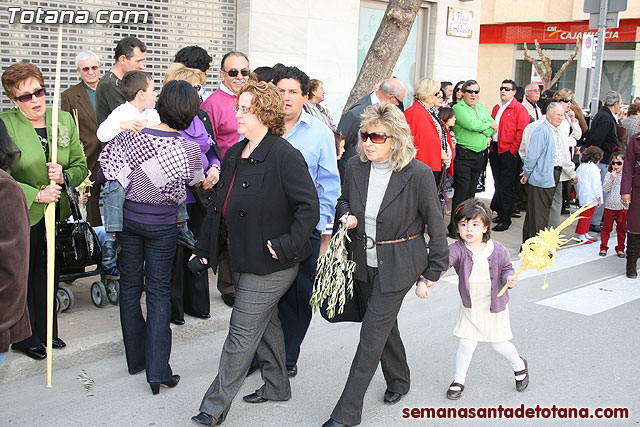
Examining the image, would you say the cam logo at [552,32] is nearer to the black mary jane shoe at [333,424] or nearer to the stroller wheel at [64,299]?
the stroller wheel at [64,299]

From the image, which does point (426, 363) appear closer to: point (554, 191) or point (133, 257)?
point (133, 257)

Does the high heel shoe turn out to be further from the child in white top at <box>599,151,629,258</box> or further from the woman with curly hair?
the child in white top at <box>599,151,629,258</box>

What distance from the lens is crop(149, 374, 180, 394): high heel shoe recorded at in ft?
14.8

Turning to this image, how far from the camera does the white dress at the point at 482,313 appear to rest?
459 cm

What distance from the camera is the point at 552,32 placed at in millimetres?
27781

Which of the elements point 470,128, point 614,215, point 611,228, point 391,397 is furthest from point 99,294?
point 614,215

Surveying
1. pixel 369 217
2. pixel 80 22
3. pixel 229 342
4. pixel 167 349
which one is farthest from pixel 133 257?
pixel 80 22

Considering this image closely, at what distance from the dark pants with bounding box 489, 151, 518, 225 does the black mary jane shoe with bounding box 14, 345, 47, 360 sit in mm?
7504

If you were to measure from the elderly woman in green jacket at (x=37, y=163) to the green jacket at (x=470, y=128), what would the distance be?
19.7 feet

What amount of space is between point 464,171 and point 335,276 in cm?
594

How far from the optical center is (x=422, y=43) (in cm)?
1330

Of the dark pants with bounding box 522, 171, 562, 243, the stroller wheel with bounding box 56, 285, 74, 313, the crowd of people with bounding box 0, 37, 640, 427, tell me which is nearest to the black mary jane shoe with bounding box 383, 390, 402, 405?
the crowd of people with bounding box 0, 37, 640, 427

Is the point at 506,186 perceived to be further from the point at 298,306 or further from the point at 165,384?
the point at 165,384

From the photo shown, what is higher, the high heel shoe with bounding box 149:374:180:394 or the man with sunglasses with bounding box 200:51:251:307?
the man with sunglasses with bounding box 200:51:251:307
